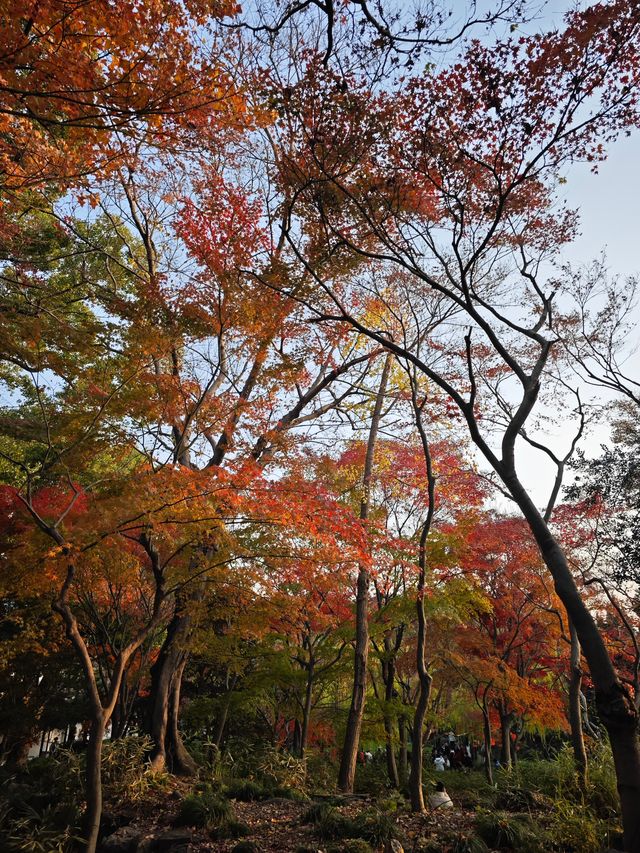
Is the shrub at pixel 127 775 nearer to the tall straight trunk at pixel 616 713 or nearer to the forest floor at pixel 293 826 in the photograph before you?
the forest floor at pixel 293 826

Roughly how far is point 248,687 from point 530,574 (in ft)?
28.6

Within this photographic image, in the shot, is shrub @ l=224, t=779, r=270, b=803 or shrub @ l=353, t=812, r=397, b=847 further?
shrub @ l=224, t=779, r=270, b=803

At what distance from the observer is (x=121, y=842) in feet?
23.2

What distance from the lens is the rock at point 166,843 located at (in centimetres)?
682

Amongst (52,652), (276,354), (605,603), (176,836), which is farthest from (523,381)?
(52,652)

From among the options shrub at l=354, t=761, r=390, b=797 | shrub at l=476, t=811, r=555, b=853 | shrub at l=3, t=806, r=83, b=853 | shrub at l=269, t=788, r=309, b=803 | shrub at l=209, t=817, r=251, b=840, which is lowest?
shrub at l=354, t=761, r=390, b=797

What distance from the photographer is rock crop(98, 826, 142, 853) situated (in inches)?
274

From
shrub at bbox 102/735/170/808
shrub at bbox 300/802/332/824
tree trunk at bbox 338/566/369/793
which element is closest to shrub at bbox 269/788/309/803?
tree trunk at bbox 338/566/369/793

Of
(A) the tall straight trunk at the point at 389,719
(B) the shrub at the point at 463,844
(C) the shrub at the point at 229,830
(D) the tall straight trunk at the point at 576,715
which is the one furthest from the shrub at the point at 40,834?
Answer: (A) the tall straight trunk at the point at 389,719

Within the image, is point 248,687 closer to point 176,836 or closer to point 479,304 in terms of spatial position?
point 176,836

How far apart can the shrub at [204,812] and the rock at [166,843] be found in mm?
330

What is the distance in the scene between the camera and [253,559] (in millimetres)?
9750

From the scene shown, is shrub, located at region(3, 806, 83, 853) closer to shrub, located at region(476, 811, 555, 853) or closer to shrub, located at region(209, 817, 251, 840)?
shrub, located at region(209, 817, 251, 840)

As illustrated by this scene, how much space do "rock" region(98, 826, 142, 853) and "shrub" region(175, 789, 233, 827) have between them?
64cm
